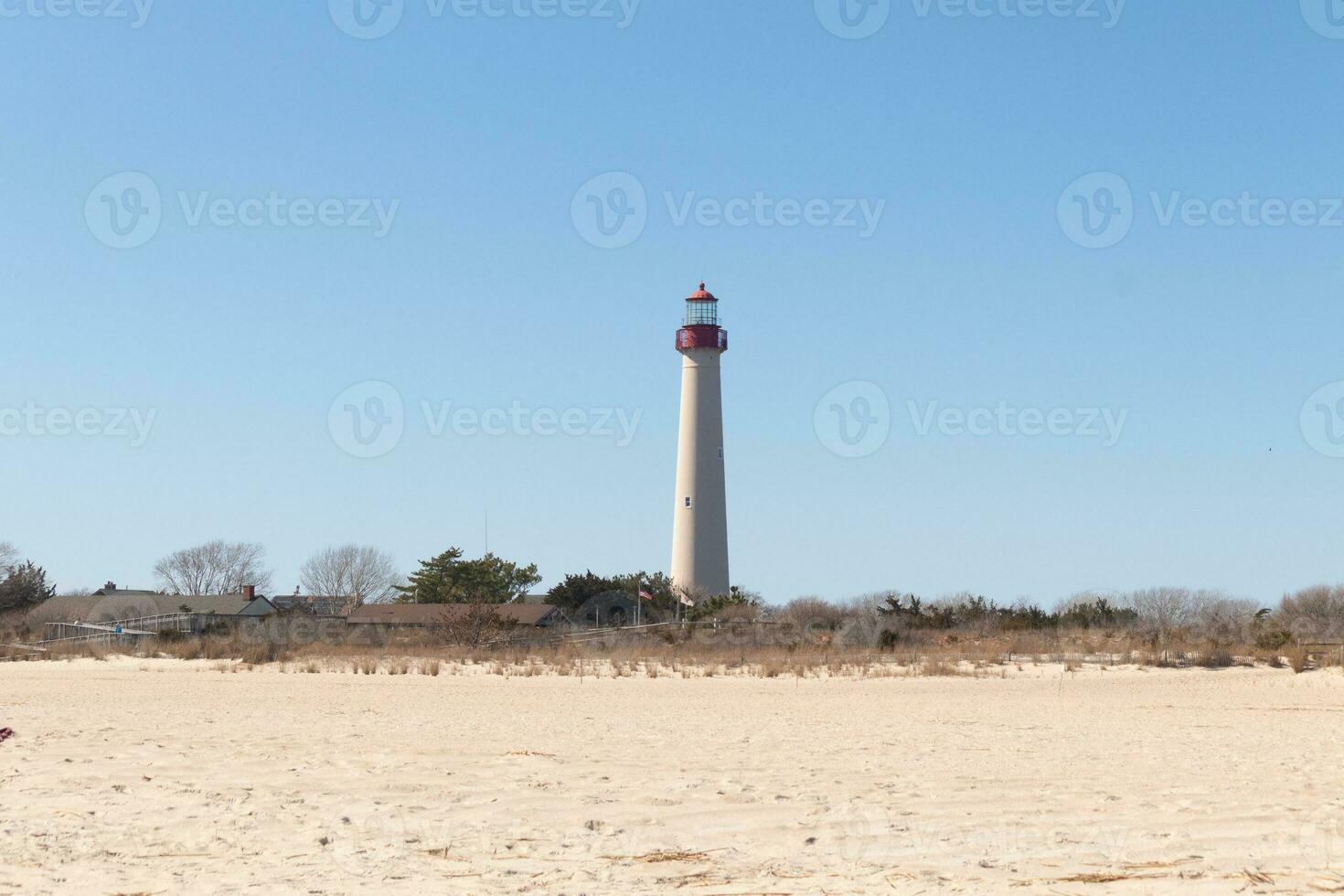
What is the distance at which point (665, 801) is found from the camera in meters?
10.3

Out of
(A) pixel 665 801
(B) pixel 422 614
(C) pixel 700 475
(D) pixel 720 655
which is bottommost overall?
(A) pixel 665 801

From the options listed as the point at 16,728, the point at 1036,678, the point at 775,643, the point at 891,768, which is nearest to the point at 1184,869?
the point at 891,768

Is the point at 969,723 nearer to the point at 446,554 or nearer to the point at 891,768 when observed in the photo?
the point at 891,768

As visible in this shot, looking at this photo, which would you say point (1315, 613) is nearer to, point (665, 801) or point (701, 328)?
point (701, 328)

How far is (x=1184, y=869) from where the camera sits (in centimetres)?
778

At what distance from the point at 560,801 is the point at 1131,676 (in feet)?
73.8

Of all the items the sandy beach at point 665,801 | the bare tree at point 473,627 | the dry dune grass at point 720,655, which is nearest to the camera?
the sandy beach at point 665,801

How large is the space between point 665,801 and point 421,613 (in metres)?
43.0

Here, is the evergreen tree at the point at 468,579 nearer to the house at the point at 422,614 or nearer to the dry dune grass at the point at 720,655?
the house at the point at 422,614

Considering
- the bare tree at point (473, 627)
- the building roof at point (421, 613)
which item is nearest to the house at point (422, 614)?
the building roof at point (421, 613)

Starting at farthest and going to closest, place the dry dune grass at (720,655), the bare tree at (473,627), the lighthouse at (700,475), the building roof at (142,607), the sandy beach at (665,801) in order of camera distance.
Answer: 1. the building roof at (142,607)
2. the lighthouse at (700,475)
3. the bare tree at (473,627)
4. the dry dune grass at (720,655)
5. the sandy beach at (665,801)

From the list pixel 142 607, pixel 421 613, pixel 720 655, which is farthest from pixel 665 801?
pixel 142 607

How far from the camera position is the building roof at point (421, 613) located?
50.0 metres

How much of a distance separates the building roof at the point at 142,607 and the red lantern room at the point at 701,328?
79.4 ft
